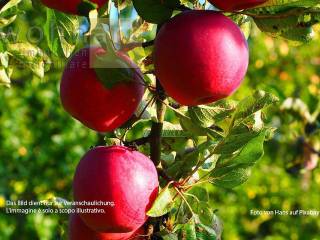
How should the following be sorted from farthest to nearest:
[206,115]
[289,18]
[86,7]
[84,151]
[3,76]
→ [84,151]
[3,76]
[206,115]
[289,18]
[86,7]

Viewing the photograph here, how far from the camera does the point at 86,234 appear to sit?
1.04 metres

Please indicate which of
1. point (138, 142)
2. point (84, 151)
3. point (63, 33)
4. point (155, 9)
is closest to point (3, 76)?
point (63, 33)

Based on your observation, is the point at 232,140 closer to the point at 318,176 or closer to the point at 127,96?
the point at 127,96

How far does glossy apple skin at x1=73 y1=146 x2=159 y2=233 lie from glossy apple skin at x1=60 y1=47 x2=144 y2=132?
0.17 feet

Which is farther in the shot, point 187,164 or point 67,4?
point 187,164

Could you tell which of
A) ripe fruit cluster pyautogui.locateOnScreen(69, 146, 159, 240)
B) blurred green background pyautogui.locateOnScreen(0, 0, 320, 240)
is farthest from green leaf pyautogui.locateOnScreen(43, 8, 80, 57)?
blurred green background pyautogui.locateOnScreen(0, 0, 320, 240)

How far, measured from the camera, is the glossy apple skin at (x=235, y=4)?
0.86 m

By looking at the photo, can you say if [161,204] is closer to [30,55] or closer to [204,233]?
[204,233]

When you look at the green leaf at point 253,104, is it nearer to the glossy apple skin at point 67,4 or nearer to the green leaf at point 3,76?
the glossy apple skin at point 67,4

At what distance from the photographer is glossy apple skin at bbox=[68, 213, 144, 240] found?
102 centimetres

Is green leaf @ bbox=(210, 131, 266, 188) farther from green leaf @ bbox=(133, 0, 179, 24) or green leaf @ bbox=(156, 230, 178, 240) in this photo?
green leaf @ bbox=(133, 0, 179, 24)

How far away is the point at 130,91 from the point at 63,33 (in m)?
0.21

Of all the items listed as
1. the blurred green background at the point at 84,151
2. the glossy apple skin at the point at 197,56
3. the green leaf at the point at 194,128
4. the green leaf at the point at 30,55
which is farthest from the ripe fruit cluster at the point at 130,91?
the blurred green background at the point at 84,151

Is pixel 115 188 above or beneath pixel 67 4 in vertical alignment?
beneath
